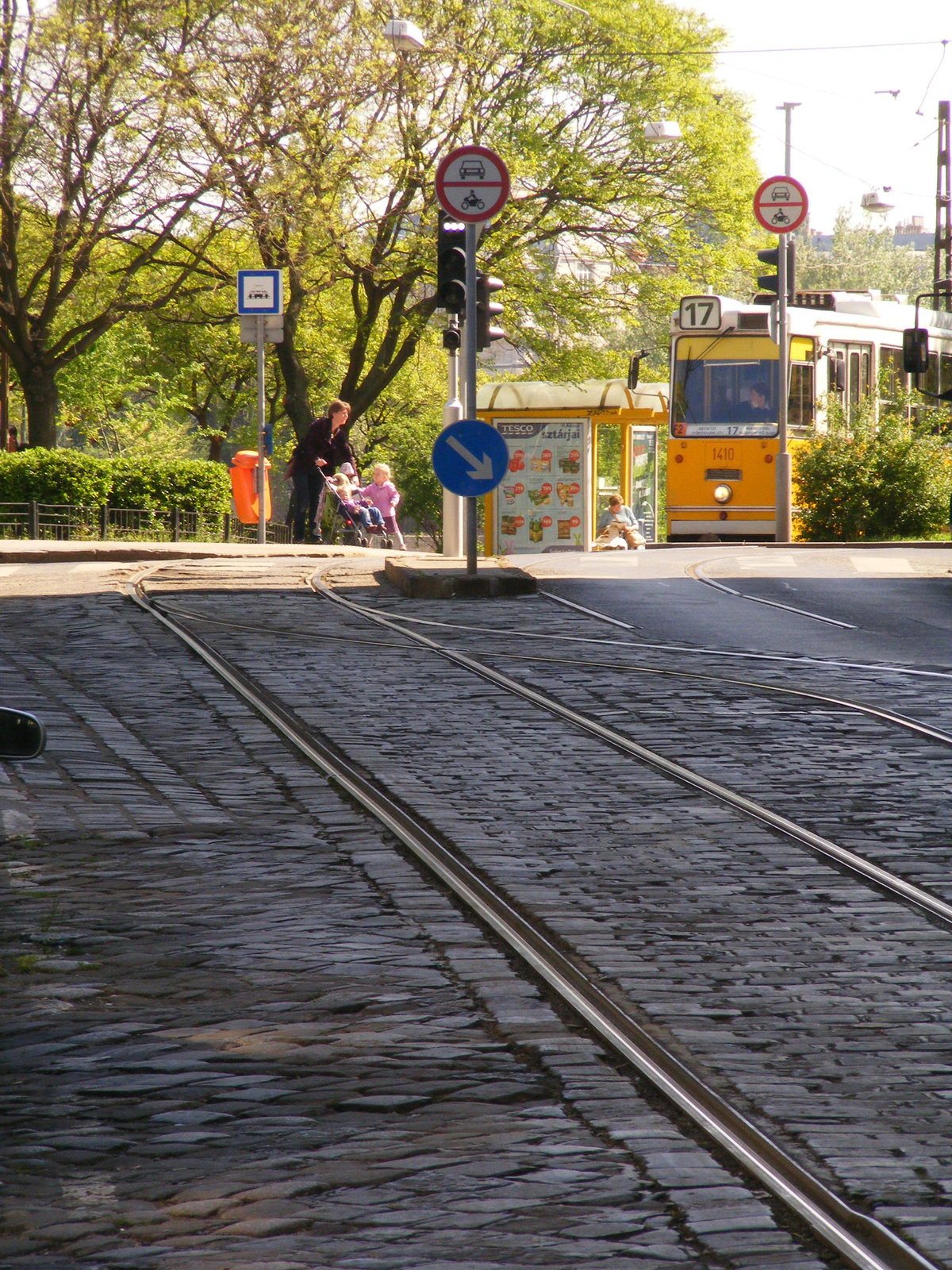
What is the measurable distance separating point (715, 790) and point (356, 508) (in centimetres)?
1825

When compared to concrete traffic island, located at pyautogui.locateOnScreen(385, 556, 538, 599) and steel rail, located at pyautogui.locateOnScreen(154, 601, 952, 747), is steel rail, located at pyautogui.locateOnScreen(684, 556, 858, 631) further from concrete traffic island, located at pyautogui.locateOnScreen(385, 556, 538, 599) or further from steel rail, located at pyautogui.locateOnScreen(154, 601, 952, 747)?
steel rail, located at pyautogui.locateOnScreen(154, 601, 952, 747)

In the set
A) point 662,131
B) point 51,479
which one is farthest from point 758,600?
point 662,131

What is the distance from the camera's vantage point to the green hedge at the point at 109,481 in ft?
83.6

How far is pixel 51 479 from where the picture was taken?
83.9 feet

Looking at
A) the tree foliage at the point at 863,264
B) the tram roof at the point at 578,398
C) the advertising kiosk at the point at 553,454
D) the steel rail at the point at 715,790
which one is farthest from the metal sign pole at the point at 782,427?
the tree foliage at the point at 863,264

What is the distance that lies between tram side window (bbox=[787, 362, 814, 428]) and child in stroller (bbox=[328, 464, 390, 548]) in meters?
6.27

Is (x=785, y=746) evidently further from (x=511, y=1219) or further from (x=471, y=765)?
(x=511, y=1219)

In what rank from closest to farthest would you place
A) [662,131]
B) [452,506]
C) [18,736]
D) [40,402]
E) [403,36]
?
1. [18,736]
2. [452,506]
3. [403,36]
4. [40,402]
5. [662,131]

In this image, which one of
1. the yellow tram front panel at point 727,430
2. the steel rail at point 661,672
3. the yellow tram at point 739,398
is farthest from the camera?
the yellow tram front panel at point 727,430

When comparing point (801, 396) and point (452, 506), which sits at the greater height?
point (801, 396)

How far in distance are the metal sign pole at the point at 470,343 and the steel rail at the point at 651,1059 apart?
670 cm

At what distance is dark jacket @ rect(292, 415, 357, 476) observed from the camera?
22438mm

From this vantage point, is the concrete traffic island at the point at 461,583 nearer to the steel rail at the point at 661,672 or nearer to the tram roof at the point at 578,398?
the steel rail at the point at 661,672

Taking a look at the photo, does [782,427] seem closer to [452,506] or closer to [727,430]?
[727,430]
